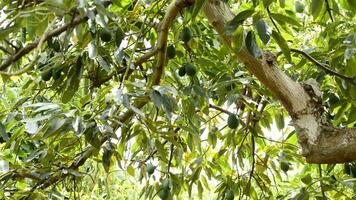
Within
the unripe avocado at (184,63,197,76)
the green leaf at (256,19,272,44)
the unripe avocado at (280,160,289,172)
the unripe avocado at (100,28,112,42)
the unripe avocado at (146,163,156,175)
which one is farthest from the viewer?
the unripe avocado at (280,160,289,172)

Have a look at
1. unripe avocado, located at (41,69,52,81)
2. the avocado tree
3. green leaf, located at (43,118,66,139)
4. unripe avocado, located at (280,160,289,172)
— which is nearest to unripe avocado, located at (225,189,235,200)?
the avocado tree

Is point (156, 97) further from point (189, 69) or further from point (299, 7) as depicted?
point (299, 7)

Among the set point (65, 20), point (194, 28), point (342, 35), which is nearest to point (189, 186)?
point (194, 28)

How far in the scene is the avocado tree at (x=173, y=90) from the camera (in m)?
1.22

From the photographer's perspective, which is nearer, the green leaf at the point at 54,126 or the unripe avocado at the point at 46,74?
the green leaf at the point at 54,126

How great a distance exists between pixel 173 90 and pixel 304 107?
30 centimetres

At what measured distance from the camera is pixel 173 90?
125 centimetres

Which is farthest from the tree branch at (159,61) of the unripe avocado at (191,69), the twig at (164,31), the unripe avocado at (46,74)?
the unripe avocado at (46,74)

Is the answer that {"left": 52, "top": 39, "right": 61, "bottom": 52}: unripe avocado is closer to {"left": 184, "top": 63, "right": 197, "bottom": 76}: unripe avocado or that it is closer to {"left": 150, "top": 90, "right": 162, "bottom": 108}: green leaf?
{"left": 184, "top": 63, "right": 197, "bottom": 76}: unripe avocado

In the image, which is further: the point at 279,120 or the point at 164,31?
the point at 279,120

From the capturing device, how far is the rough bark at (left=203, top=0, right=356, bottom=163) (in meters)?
1.26

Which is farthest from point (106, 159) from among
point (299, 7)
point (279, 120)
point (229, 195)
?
point (299, 7)

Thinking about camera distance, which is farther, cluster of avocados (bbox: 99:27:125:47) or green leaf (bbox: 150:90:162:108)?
cluster of avocados (bbox: 99:27:125:47)

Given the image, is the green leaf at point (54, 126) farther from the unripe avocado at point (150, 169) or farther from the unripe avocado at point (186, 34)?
the unripe avocado at point (150, 169)
